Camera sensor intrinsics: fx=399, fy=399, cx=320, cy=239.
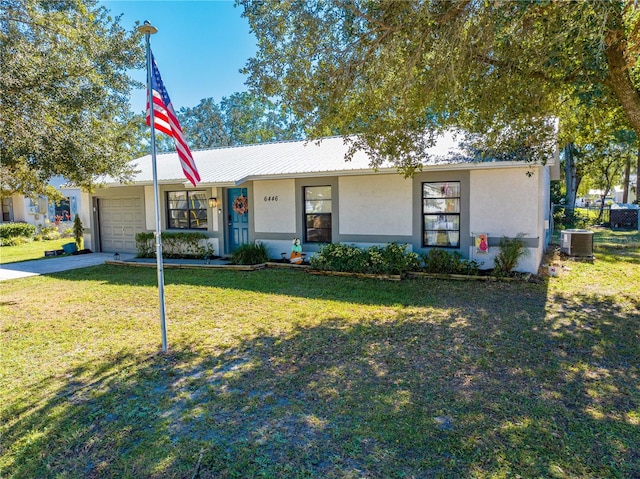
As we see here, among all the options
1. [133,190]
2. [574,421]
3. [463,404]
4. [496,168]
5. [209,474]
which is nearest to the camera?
[209,474]

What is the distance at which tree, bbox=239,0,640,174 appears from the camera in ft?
16.9

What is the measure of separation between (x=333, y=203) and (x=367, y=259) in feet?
6.64

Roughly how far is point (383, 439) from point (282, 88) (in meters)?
5.62

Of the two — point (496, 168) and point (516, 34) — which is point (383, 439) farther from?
point (496, 168)

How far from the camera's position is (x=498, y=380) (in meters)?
4.05

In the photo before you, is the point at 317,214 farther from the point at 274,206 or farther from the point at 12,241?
the point at 12,241

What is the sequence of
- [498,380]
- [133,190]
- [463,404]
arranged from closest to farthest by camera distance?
[463,404] → [498,380] → [133,190]

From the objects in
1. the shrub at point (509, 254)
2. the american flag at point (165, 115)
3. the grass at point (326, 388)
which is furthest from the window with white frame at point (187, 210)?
the shrub at point (509, 254)

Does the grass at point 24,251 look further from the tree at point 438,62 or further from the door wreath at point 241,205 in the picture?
the tree at point 438,62

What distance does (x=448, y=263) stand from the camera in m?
9.36

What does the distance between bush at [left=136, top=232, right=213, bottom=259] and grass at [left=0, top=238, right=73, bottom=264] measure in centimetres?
438

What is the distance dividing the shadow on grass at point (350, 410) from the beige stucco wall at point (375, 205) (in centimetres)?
504

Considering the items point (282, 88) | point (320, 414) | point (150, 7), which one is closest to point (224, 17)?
point (150, 7)

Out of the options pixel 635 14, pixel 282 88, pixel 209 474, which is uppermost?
pixel 635 14
